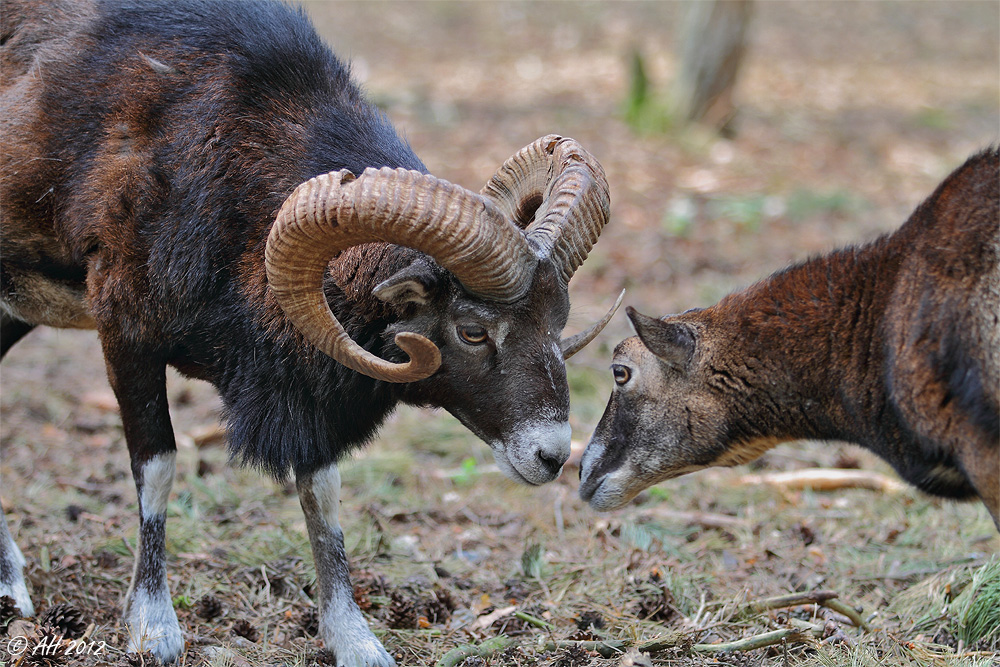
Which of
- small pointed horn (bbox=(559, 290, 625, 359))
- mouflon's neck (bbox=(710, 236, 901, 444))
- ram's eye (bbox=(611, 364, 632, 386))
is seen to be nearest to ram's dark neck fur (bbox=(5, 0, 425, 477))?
small pointed horn (bbox=(559, 290, 625, 359))

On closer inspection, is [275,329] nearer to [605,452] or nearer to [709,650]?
[605,452]

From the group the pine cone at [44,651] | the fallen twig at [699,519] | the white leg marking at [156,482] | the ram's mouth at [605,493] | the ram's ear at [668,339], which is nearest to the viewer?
the pine cone at [44,651]

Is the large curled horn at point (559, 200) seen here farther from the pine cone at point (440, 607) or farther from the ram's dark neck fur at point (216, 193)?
the pine cone at point (440, 607)

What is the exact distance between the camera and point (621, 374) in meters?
5.82

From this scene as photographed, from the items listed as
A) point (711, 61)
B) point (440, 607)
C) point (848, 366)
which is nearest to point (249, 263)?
point (440, 607)

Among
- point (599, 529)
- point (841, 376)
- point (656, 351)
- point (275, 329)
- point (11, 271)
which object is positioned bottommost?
point (599, 529)

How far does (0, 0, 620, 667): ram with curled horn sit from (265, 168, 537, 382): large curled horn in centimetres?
2

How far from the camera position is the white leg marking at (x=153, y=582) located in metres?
5.20

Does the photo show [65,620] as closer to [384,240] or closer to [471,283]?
[384,240]

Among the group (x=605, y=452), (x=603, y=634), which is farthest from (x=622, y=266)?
(x=603, y=634)

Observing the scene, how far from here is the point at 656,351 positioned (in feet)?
18.3

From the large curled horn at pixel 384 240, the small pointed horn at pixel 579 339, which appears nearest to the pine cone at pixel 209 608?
the large curled horn at pixel 384 240

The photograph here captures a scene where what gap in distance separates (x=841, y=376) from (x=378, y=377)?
253 centimetres

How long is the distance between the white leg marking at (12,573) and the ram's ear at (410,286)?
2.79 meters
